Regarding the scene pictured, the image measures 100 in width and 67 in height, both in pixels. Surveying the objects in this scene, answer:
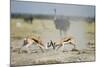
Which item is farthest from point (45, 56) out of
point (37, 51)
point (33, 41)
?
point (33, 41)

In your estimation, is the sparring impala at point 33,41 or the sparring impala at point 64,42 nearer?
the sparring impala at point 33,41

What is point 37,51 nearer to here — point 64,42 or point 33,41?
point 33,41

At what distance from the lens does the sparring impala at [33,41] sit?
2.49m

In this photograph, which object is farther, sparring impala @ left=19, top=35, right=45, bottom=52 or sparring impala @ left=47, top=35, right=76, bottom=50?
sparring impala @ left=47, top=35, right=76, bottom=50

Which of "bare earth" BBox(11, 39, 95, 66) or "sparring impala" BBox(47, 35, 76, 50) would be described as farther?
"sparring impala" BBox(47, 35, 76, 50)

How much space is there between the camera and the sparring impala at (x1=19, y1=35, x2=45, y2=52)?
2485 millimetres

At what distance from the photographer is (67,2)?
2.70 m

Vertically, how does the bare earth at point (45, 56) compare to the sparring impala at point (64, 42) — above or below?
below

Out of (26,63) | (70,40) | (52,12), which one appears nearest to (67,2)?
(52,12)

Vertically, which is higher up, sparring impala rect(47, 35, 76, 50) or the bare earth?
sparring impala rect(47, 35, 76, 50)

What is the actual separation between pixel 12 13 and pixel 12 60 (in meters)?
0.54

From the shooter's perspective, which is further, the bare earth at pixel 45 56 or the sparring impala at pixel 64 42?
the sparring impala at pixel 64 42

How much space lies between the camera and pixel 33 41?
252cm

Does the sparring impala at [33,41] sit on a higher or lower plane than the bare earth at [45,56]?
higher
